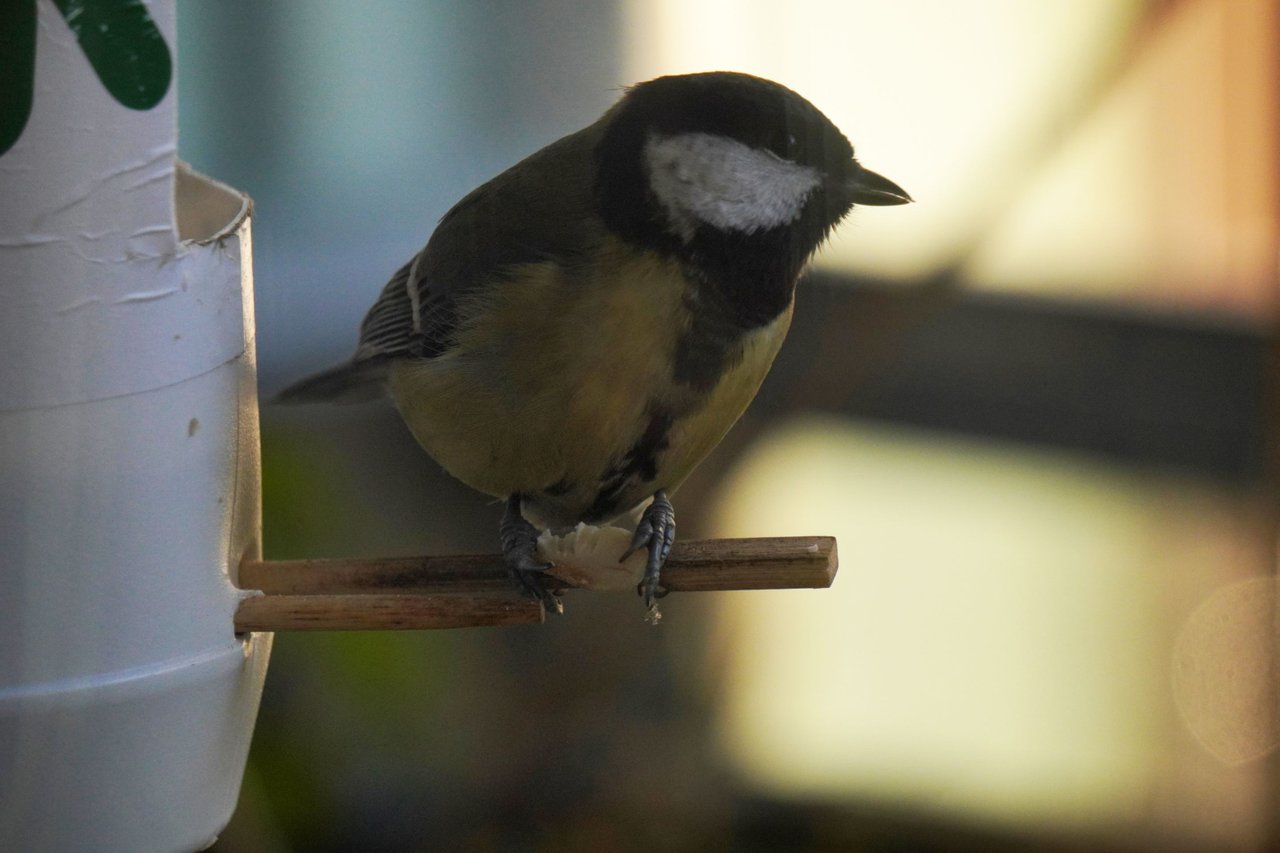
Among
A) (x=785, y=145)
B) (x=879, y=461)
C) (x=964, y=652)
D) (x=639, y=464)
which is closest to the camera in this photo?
(x=785, y=145)

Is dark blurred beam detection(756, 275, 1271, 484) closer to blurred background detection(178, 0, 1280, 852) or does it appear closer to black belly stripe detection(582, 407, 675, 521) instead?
blurred background detection(178, 0, 1280, 852)

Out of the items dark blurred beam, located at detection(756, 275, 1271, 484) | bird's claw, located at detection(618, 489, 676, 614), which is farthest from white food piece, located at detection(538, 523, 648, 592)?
dark blurred beam, located at detection(756, 275, 1271, 484)

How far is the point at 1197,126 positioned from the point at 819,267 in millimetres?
814

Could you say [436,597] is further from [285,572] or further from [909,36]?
[909,36]

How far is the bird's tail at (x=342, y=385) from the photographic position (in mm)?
805

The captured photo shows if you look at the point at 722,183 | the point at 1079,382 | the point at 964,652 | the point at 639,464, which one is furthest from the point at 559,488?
the point at 964,652

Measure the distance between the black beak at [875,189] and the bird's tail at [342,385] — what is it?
0.31 m

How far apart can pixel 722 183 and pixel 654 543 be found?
0.18m

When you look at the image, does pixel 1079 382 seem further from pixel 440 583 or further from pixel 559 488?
pixel 440 583

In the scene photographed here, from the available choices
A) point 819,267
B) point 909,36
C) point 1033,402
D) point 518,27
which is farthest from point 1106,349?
point 518,27

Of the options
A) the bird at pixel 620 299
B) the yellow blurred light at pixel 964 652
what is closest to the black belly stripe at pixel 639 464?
the bird at pixel 620 299

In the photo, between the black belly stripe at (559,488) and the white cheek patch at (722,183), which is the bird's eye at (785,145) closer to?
the white cheek patch at (722,183)

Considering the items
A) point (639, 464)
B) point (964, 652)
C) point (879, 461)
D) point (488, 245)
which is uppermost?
point (488, 245)

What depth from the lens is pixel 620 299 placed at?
2.40 feet
